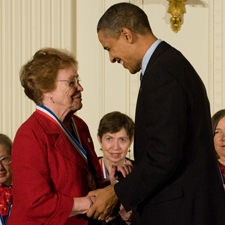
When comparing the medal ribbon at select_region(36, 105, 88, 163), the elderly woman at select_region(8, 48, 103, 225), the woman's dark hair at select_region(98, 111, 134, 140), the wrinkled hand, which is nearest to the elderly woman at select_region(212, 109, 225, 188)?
the woman's dark hair at select_region(98, 111, 134, 140)

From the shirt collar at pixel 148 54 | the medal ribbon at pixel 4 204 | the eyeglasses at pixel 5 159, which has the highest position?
the shirt collar at pixel 148 54

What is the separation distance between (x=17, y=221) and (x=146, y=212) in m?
0.81

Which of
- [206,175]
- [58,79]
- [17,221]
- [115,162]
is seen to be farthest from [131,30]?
[115,162]

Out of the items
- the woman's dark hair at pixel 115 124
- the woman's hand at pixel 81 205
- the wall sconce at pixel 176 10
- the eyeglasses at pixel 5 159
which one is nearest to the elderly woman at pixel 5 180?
the eyeglasses at pixel 5 159

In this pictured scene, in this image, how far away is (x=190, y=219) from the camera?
2092 millimetres

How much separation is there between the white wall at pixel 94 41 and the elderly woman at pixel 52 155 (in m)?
2.16

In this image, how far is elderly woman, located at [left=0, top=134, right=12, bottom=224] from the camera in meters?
3.11

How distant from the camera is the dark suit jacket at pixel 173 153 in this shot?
200cm

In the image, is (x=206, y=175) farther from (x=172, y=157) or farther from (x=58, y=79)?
(x=58, y=79)

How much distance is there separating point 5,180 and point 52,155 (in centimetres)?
104

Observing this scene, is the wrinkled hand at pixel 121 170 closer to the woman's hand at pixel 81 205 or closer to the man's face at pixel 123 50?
the woman's hand at pixel 81 205

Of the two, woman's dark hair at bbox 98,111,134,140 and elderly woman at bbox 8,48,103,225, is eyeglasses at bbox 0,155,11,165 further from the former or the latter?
woman's dark hair at bbox 98,111,134,140

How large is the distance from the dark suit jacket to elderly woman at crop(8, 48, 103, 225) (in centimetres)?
43

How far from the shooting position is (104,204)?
2.36 metres
